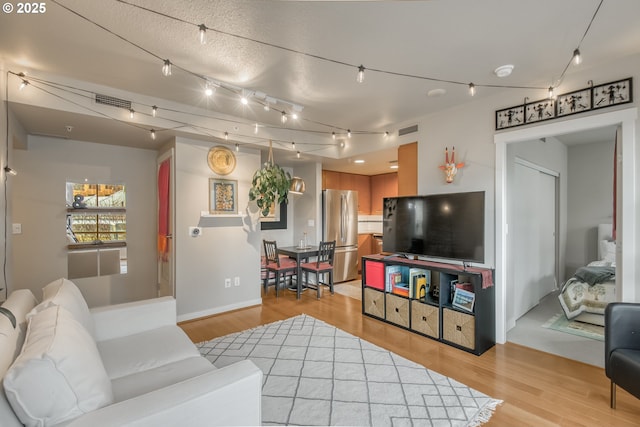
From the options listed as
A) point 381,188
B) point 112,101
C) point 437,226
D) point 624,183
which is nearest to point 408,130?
point 437,226

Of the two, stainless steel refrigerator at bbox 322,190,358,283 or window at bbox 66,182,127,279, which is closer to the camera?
window at bbox 66,182,127,279

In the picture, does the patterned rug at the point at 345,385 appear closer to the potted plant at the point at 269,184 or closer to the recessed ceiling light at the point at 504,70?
the potted plant at the point at 269,184

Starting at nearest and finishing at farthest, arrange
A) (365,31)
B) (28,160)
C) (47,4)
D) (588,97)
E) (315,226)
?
1. (47,4)
2. (365,31)
3. (588,97)
4. (28,160)
5. (315,226)

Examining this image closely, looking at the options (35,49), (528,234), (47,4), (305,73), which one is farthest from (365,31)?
(528,234)

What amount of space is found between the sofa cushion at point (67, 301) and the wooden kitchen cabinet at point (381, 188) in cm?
559

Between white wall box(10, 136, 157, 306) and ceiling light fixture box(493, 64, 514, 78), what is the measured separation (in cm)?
456

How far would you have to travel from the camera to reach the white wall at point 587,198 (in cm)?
506

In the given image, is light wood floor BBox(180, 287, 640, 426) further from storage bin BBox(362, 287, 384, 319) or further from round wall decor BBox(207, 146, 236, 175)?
round wall decor BBox(207, 146, 236, 175)

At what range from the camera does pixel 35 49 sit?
2.27m

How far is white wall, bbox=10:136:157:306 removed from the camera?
355cm

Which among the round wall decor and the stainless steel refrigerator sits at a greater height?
the round wall decor

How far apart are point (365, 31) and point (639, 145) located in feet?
7.82

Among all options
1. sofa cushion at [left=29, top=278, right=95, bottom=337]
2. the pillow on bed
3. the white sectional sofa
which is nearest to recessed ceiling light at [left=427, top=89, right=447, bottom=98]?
the white sectional sofa

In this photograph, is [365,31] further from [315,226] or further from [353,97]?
[315,226]
